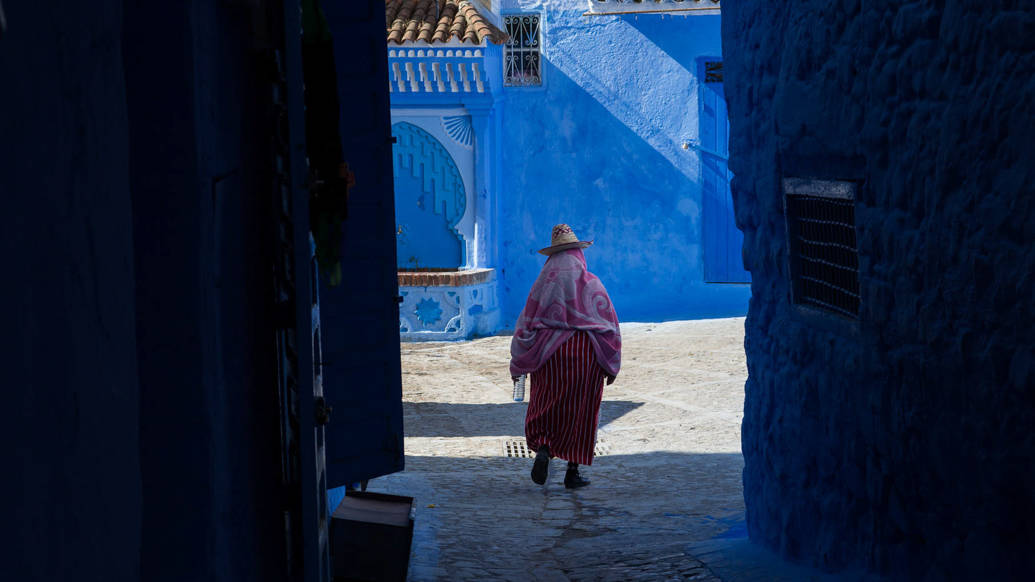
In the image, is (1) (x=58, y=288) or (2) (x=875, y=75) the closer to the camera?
(1) (x=58, y=288)

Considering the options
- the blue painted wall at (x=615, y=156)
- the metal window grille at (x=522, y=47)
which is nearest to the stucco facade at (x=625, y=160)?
the blue painted wall at (x=615, y=156)

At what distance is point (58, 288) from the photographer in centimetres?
147

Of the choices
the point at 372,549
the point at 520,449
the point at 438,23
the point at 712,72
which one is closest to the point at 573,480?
the point at 520,449

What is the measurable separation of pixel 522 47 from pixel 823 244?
1134cm

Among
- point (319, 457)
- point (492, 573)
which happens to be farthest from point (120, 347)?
point (492, 573)

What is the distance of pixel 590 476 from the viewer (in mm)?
7340

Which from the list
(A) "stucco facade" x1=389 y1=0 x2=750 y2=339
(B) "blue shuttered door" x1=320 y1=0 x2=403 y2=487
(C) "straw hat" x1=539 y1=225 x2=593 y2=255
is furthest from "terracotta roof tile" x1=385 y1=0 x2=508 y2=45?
(B) "blue shuttered door" x1=320 y1=0 x2=403 y2=487

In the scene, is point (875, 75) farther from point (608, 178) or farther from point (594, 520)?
point (608, 178)

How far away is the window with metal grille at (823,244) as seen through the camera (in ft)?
13.3

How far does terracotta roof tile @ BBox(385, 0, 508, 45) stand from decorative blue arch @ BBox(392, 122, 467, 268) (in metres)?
1.15

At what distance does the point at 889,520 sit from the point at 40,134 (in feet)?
9.76

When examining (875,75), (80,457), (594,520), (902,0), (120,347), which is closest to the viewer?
(80,457)

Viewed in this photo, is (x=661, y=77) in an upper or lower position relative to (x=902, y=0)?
upper

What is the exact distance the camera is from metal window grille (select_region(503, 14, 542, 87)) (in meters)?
15.2
